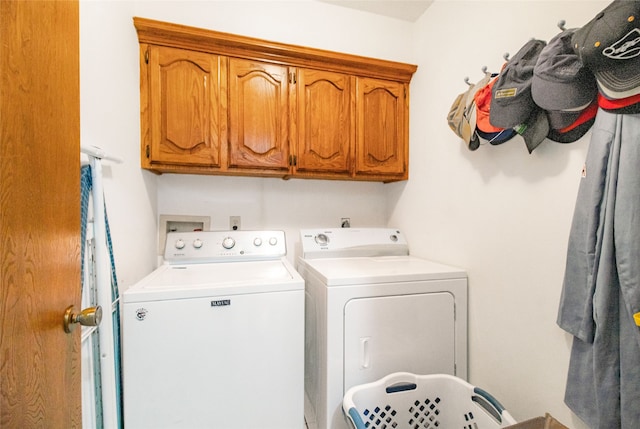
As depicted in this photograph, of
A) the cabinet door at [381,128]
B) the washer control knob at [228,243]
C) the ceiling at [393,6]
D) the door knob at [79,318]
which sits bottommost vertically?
the door knob at [79,318]

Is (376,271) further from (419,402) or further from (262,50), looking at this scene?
(262,50)

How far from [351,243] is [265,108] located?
110 centimetres

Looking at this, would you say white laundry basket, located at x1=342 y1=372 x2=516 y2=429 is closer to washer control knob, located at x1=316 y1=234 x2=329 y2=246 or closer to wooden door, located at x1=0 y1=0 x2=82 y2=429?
washer control knob, located at x1=316 y1=234 x2=329 y2=246

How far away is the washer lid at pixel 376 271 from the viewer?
50.3 inches

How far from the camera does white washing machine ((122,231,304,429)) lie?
42.8 inches

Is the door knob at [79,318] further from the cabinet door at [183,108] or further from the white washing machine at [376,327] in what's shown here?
the cabinet door at [183,108]

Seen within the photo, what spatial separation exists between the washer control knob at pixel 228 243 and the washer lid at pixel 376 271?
0.47 metres

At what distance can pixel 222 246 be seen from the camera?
5.66 feet

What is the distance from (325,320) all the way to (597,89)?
1.30 meters

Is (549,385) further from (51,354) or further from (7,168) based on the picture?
(7,168)

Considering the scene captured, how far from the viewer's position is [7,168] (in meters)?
0.46

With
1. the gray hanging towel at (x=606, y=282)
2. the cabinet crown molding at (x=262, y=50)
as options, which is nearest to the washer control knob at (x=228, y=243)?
the cabinet crown molding at (x=262, y=50)

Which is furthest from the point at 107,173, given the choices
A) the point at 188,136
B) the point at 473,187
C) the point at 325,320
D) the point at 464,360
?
the point at 464,360

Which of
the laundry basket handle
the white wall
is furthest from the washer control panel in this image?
the laundry basket handle
